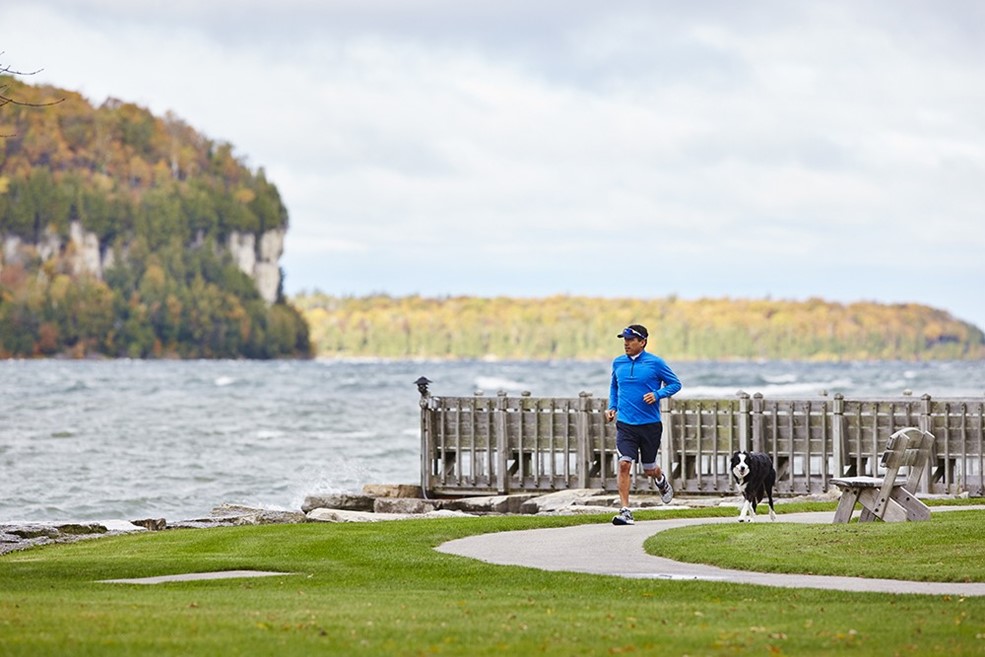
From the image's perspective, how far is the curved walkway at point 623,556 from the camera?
44.1 feet

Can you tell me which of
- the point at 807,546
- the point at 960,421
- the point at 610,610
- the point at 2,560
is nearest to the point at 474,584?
the point at 610,610

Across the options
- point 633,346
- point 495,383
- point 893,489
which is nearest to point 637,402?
point 633,346

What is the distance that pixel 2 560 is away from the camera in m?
17.6

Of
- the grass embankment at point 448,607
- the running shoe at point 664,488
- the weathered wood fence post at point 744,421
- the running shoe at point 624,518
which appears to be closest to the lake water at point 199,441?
the weathered wood fence post at point 744,421

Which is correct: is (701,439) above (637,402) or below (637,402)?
below

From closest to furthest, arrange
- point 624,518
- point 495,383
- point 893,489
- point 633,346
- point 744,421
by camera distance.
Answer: point 893,489 < point 633,346 < point 624,518 < point 744,421 < point 495,383

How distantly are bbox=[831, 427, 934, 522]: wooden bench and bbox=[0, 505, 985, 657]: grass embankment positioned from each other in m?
0.46

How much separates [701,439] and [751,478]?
6755mm

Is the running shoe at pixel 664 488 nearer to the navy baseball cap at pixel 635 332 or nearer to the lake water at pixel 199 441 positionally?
the navy baseball cap at pixel 635 332

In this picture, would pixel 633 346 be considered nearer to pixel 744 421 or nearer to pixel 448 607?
pixel 448 607

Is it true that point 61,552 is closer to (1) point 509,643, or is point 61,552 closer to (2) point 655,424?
(2) point 655,424

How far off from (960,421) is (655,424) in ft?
25.6

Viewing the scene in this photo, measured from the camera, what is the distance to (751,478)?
64.6 ft

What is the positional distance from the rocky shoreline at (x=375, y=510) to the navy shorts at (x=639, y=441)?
4030 mm
